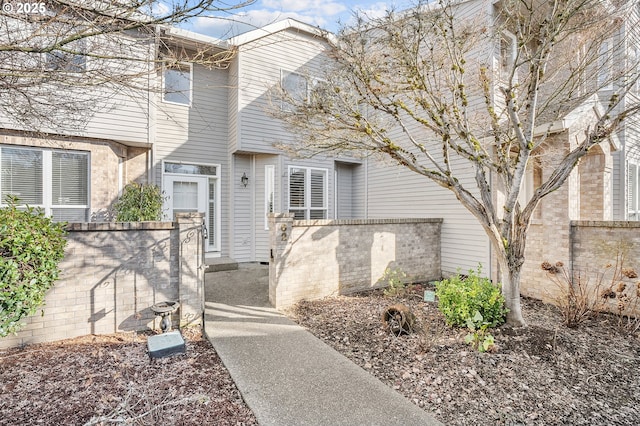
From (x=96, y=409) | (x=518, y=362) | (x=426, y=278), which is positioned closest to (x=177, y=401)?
(x=96, y=409)

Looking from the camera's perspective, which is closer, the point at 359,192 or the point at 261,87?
the point at 261,87

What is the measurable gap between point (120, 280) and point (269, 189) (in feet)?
17.7

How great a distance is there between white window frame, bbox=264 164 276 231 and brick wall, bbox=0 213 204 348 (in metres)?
4.49

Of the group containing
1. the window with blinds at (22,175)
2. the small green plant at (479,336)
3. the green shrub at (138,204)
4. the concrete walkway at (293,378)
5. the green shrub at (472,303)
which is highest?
the window with blinds at (22,175)

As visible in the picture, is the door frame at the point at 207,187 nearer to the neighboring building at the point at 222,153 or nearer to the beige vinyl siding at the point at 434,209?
the neighboring building at the point at 222,153

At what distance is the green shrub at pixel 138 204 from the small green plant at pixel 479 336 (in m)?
6.80

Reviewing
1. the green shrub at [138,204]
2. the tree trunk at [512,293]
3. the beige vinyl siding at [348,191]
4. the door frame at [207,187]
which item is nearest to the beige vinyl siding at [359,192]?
the beige vinyl siding at [348,191]

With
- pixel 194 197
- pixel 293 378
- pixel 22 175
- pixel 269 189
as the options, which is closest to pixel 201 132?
pixel 194 197

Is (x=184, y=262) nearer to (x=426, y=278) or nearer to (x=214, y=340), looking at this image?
(x=214, y=340)

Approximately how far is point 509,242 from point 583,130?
12.0ft

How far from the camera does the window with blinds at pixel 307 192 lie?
967cm

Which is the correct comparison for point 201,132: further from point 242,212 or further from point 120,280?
point 120,280

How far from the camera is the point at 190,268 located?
4812 mm

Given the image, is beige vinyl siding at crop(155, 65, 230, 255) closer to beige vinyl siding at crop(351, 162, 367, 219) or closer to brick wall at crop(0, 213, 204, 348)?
brick wall at crop(0, 213, 204, 348)
